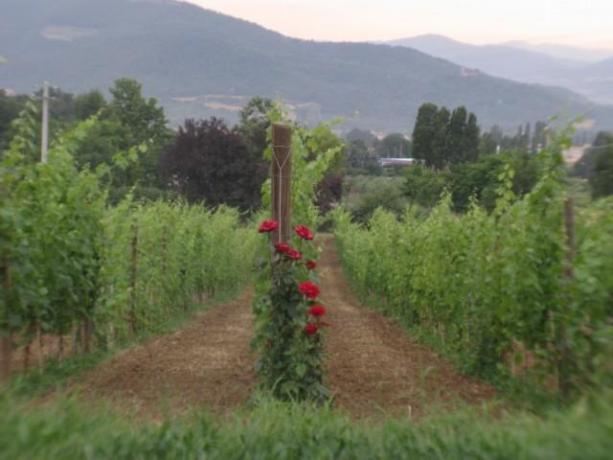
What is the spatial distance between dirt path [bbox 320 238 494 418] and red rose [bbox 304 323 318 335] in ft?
2.56

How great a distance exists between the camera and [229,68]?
135m

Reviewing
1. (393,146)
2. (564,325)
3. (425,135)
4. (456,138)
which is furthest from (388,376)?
(393,146)

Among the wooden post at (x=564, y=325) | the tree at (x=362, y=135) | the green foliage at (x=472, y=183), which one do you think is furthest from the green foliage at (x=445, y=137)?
the wooden post at (x=564, y=325)

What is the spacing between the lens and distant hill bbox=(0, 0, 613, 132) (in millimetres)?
108000

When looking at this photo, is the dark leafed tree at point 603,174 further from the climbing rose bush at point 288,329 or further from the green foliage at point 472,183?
the climbing rose bush at point 288,329

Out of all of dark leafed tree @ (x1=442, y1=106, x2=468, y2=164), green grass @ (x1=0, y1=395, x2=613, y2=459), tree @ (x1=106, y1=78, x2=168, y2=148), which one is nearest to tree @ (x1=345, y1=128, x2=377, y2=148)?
tree @ (x1=106, y1=78, x2=168, y2=148)

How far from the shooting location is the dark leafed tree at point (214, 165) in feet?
146

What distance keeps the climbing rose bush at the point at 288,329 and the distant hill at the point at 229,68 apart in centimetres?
7840

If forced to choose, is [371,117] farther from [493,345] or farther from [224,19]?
[493,345]

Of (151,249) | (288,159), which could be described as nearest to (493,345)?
(288,159)

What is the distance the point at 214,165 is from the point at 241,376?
36.2m

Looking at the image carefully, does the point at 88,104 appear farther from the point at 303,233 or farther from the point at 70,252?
the point at 303,233

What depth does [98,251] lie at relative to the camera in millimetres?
10258

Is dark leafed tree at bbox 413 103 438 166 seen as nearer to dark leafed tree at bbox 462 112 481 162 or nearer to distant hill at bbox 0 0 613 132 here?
dark leafed tree at bbox 462 112 481 162
